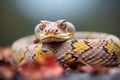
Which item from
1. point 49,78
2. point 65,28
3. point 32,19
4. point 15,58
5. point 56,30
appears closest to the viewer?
point 49,78

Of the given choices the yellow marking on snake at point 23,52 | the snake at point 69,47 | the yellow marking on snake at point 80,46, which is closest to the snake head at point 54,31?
the snake at point 69,47

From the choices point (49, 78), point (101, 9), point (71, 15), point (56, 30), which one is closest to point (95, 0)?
point (101, 9)

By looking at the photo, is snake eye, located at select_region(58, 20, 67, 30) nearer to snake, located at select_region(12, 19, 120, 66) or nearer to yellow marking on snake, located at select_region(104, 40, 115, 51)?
snake, located at select_region(12, 19, 120, 66)

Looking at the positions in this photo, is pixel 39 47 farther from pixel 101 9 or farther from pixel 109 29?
pixel 101 9

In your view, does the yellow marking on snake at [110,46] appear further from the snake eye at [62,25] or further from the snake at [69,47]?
the snake eye at [62,25]

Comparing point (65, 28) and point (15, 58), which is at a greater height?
point (15, 58)

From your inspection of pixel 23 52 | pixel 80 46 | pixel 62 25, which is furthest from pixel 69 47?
pixel 23 52
